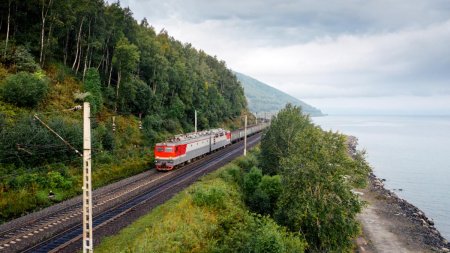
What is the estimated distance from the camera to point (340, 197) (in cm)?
2808

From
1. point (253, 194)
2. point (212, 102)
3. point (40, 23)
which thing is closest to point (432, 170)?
point (212, 102)

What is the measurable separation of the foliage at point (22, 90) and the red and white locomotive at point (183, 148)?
14909mm

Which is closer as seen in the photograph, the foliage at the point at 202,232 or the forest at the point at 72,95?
the foliage at the point at 202,232

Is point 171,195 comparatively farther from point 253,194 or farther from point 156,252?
point 156,252

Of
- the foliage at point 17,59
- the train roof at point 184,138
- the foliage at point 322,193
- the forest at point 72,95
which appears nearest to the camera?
the foliage at point 322,193

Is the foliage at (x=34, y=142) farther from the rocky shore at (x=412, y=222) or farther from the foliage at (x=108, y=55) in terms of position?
the rocky shore at (x=412, y=222)

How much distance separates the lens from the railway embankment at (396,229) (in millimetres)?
37344

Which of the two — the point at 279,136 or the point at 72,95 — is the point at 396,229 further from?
the point at 72,95

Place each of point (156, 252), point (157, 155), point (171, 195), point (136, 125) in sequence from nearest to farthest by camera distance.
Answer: point (156, 252), point (171, 195), point (157, 155), point (136, 125)

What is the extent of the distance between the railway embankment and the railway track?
19.8 meters

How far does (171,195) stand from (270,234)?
14.2m

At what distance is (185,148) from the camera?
156 feet

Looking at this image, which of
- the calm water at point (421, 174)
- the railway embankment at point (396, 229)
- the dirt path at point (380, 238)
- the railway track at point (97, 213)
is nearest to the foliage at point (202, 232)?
the railway track at point (97, 213)

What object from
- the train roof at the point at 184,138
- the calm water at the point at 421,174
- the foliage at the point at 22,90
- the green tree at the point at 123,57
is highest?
the green tree at the point at 123,57
